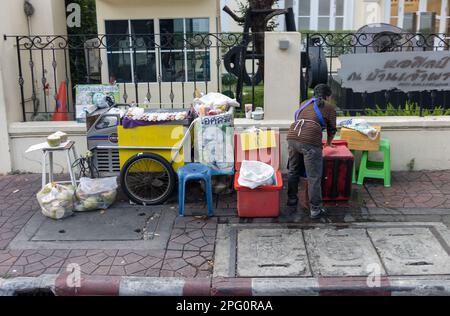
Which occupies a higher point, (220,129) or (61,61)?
(61,61)

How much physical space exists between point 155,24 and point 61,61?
346 cm

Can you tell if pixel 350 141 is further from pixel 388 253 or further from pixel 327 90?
pixel 388 253

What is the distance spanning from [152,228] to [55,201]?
4.00ft

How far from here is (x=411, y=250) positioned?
521cm

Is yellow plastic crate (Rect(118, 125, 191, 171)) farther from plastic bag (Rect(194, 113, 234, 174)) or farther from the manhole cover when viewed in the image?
the manhole cover

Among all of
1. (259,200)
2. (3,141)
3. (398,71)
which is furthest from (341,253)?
(3,141)

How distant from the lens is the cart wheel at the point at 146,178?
6.35m

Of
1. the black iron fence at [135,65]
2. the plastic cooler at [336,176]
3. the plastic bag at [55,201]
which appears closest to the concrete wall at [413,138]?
the black iron fence at [135,65]

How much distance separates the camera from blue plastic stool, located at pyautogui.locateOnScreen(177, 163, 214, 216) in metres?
5.98

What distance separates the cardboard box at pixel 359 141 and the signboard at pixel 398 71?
1099 mm

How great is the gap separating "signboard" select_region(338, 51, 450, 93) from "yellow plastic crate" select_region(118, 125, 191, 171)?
2962 millimetres

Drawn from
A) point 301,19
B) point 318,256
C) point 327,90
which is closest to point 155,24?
point 301,19
